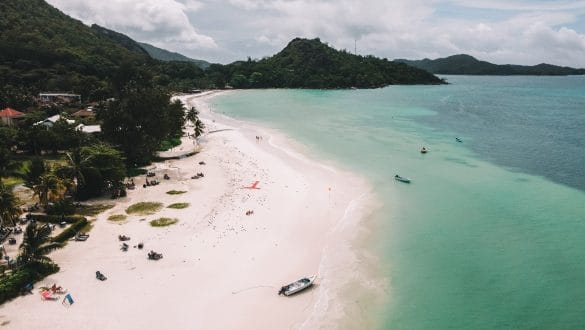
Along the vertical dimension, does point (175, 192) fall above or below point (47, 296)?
above

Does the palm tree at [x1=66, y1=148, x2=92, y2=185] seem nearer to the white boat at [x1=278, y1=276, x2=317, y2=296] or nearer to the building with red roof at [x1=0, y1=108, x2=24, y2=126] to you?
the white boat at [x1=278, y1=276, x2=317, y2=296]

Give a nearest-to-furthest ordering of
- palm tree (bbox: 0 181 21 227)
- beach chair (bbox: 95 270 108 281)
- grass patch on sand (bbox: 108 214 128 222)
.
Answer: beach chair (bbox: 95 270 108 281), palm tree (bbox: 0 181 21 227), grass patch on sand (bbox: 108 214 128 222)

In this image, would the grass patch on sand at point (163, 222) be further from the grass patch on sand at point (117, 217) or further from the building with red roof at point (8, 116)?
the building with red roof at point (8, 116)

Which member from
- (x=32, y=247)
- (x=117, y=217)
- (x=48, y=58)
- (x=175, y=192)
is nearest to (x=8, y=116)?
(x=175, y=192)

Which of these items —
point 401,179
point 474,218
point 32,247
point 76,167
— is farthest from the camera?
point 401,179

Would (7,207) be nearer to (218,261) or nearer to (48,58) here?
(218,261)

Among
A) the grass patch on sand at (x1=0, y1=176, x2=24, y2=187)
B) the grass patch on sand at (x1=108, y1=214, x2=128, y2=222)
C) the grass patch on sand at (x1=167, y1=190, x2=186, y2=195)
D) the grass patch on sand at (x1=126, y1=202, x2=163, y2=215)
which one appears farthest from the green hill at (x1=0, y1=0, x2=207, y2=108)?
the grass patch on sand at (x1=108, y1=214, x2=128, y2=222)

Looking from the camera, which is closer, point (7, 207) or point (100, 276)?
point (100, 276)
